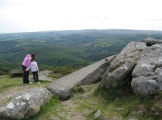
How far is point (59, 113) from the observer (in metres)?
13.6

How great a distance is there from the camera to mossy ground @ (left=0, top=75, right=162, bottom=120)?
11.9 meters

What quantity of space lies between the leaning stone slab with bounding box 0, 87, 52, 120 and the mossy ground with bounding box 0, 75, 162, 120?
0.41m

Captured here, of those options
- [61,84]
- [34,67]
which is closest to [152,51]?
[61,84]

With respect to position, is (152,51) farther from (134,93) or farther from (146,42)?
(146,42)

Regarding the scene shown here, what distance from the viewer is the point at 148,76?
43.0 feet

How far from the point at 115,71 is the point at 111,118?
3.87 meters

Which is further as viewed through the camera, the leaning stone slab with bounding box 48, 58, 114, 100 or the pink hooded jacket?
the pink hooded jacket

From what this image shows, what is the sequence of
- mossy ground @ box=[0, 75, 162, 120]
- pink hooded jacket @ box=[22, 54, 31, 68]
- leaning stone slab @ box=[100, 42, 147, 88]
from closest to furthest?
mossy ground @ box=[0, 75, 162, 120] → leaning stone slab @ box=[100, 42, 147, 88] → pink hooded jacket @ box=[22, 54, 31, 68]

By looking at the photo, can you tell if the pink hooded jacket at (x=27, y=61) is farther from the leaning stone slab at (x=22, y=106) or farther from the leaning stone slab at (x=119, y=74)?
the leaning stone slab at (x=119, y=74)

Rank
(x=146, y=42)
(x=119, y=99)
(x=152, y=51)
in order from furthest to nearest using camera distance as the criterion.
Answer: (x=146, y=42) < (x=152, y=51) < (x=119, y=99)

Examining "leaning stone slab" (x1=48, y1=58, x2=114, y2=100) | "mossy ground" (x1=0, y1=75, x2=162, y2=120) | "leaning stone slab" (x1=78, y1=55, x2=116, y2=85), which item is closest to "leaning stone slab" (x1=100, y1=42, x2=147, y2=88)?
"mossy ground" (x1=0, y1=75, x2=162, y2=120)

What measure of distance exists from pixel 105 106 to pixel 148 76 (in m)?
3.45

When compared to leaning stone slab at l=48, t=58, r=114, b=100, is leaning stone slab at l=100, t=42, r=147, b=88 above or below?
above

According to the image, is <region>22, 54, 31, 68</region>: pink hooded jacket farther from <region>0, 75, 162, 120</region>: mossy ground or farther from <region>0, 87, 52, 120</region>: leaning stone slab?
<region>0, 87, 52, 120</region>: leaning stone slab
